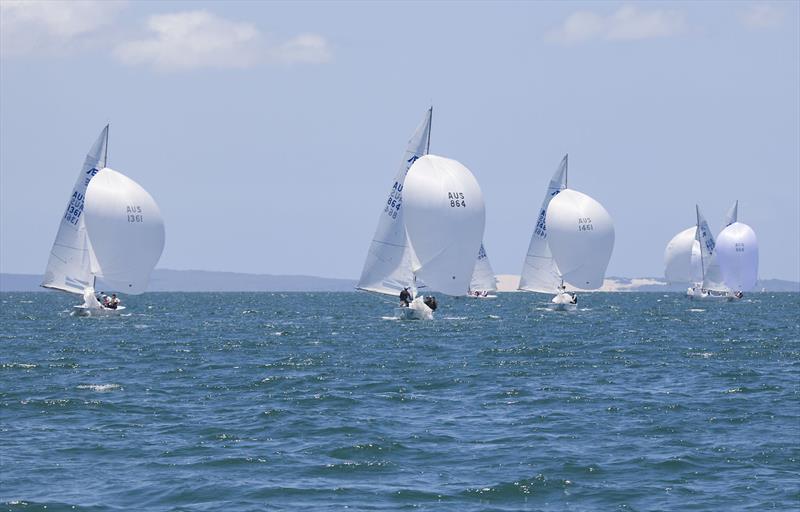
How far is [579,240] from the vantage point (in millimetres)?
95438

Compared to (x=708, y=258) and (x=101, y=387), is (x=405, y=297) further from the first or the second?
(x=708, y=258)

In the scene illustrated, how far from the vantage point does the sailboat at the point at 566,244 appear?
95062mm

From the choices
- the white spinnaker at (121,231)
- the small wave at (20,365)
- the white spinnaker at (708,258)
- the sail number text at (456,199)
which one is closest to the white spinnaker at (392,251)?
the sail number text at (456,199)

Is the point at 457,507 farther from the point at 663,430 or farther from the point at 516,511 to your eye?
the point at 663,430

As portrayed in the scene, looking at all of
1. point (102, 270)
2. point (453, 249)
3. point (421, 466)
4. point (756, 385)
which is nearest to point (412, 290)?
point (453, 249)

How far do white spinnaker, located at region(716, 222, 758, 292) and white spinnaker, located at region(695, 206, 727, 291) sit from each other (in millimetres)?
1265

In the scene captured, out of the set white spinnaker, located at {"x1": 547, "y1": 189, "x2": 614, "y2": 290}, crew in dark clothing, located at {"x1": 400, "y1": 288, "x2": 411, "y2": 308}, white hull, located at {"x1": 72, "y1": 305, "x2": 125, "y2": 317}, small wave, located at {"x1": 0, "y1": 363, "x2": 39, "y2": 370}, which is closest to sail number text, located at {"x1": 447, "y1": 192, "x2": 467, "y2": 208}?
crew in dark clothing, located at {"x1": 400, "y1": 288, "x2": 411, "y2": 308}

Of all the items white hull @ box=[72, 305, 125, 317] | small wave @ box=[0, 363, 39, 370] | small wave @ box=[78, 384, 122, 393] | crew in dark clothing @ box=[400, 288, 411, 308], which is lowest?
small wave @ box=[0, 363, 39, 370]

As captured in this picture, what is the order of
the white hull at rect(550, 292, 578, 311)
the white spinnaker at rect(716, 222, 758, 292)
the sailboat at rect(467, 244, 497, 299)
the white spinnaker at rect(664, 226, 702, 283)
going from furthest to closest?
the white spinnaker at rect(664, 226, 702, 283)
the white spinnaker at rect(716, 222, 758, 292)
the sailboat at rect(467, 244, 497, 299)
the white hull at rect(550, 292, 578, 311)

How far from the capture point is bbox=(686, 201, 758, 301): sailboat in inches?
5079

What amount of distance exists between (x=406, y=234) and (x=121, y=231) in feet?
62.6

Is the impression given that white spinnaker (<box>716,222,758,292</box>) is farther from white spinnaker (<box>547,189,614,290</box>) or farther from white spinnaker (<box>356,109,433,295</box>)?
white spinnaker (<box>356,109,433,295</box>)

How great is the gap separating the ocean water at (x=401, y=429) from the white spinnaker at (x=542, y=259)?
1930 inches

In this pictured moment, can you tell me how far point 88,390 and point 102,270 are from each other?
132 feet
